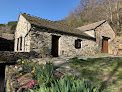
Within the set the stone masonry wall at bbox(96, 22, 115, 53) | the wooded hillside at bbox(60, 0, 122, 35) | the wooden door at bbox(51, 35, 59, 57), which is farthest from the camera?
the wooded hillside at bbox(60, 0, 122, 35)

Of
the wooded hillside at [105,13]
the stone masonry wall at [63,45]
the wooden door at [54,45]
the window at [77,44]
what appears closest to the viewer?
the stone masonry wall at [63,45]

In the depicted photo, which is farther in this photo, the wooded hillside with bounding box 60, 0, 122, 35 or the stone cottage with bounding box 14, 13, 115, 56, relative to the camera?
the wooded hillside with bounding box 60, 0, 122, 35

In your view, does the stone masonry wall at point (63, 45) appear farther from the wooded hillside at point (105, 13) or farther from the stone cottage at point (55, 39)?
the wooded hillside at point (105, 13)

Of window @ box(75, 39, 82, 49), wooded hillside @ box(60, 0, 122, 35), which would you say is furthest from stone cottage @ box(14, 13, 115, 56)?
wooded hillside @ box(60, 0, 122, 35)

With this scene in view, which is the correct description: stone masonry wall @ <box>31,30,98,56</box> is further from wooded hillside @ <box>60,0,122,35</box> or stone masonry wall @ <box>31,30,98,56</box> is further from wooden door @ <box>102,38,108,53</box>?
wooded hillside @ <box>60,0,122,35</box>

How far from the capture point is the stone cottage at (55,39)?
7699 millimetres

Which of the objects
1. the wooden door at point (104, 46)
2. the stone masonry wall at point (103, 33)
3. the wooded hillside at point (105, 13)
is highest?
the wooded hillside at point (105, 13)

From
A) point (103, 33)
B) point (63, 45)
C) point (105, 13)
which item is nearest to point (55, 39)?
point (63, 45)

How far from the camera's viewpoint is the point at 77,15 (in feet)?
88.4

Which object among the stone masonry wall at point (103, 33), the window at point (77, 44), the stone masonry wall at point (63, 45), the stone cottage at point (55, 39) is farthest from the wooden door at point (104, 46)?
the window at point (77, 44)

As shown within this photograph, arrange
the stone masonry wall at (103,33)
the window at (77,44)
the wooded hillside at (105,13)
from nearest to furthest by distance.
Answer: the window at (77,44) → the stone masonry wall at (103,33) → the wooded hillside at (105,13)

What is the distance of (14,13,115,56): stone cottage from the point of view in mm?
7699

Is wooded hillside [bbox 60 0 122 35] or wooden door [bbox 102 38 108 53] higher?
wooded hillside [bbox 60 0 122 35]

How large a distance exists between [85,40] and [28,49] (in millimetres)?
7219
